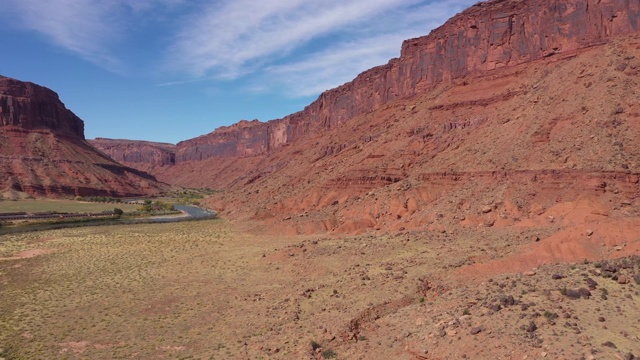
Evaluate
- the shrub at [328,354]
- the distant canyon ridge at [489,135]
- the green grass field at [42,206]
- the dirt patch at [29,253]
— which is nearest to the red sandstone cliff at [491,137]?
the distant canyon ridge at [489,135]

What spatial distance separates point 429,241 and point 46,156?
399 ft

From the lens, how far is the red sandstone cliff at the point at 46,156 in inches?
4254

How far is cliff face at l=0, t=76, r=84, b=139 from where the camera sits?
123375mm

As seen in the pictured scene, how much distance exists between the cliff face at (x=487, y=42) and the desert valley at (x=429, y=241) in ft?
0.89

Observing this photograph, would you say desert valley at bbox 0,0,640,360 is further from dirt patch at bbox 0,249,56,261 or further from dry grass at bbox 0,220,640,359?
dirt patch at bbox 0,249,56,261

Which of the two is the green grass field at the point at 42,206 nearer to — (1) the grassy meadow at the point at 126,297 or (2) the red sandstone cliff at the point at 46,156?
(2) the red sandstone cliff at the point at 46,156

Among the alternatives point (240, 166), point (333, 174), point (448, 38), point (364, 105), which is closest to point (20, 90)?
point (240, 166)

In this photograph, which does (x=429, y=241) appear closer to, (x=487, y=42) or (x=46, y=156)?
(x=487, y=42)

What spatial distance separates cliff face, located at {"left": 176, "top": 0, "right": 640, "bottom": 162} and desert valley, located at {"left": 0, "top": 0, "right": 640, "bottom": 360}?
0.27 m

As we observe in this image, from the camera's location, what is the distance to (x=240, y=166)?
169500mm

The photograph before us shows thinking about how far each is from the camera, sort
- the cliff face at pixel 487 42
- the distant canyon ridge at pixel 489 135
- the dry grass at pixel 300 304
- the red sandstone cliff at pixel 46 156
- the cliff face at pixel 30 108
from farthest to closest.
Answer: the cliff face at pixel 30 108, the red sandstone cliff at pixel 46 156, the cliff face at pixel 487 42, the distant canyon ridge at pixel 489 135, the dry grass at pixel 300 304

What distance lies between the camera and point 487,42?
206 ft

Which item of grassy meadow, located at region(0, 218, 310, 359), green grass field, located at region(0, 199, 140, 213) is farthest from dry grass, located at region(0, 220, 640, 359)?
green grass field, located at region(0, 199, 140, 213)

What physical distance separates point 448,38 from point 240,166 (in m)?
113
